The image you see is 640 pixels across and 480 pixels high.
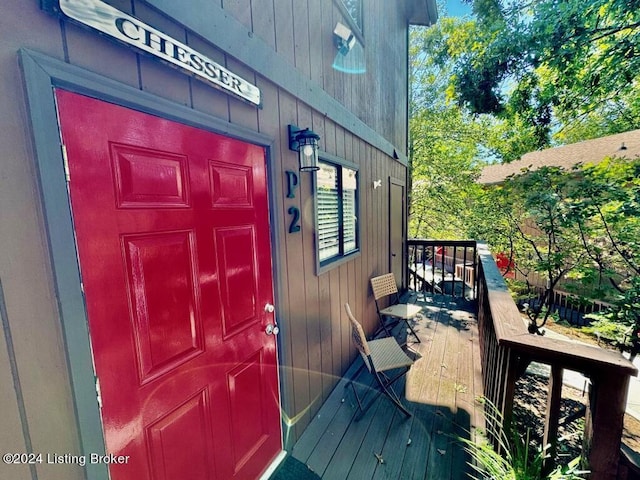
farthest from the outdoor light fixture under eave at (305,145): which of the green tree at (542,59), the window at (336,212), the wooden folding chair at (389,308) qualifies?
the green tree at (542,59)

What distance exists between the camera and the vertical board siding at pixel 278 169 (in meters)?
0.78

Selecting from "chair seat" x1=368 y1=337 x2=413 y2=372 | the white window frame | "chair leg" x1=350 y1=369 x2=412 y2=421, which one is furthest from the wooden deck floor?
the white window frame

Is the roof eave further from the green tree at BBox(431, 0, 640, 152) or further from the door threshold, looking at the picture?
the door threshold

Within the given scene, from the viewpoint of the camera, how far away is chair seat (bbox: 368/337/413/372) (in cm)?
237

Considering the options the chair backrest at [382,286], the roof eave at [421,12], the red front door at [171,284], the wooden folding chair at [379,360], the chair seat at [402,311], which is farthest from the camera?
the roof eave at [421,12]

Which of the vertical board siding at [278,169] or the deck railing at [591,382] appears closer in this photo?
the vertical board siding at [278,169]

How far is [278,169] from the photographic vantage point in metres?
1.88

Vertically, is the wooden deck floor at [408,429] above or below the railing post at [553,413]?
below

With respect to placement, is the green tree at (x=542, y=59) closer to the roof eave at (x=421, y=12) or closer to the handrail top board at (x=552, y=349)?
the roof eave at (x=421, y=12)

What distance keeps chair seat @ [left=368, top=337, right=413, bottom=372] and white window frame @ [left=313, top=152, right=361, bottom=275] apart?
907 mm

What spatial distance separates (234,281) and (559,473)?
1729mm

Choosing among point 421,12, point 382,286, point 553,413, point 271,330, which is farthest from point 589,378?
point 421,12

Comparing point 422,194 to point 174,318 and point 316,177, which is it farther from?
point 174,318

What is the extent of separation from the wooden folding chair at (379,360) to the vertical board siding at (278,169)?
1.10ft
